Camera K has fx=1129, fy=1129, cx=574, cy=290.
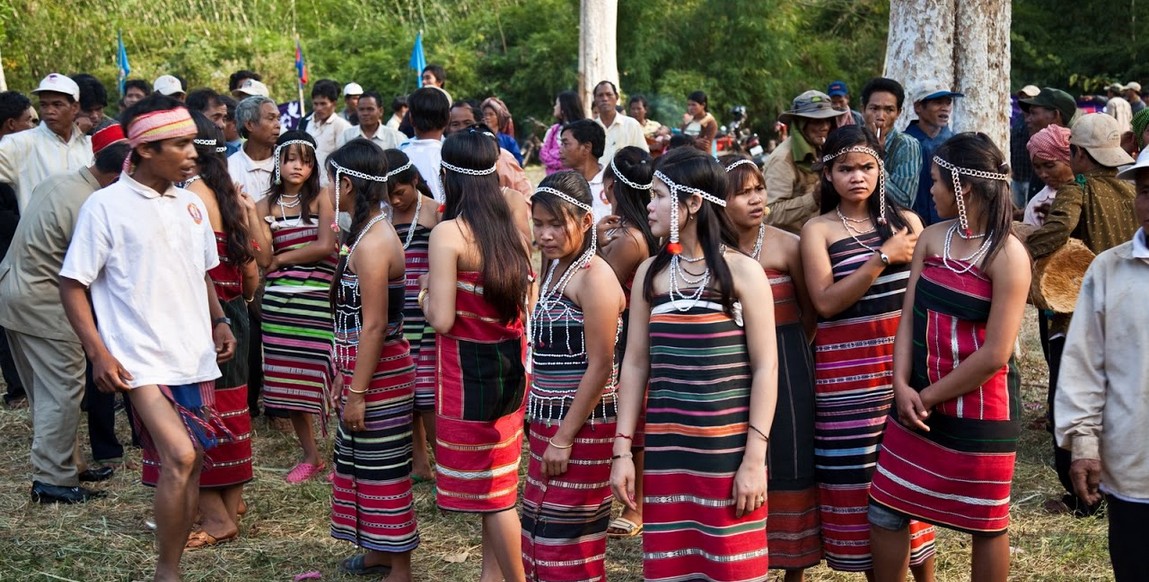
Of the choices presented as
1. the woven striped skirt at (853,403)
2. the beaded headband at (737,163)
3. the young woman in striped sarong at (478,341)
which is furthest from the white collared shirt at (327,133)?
the woven striped skirt at (853,403)

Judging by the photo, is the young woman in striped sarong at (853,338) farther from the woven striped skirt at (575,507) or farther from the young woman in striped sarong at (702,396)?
the woven striped skirt at (575,507)

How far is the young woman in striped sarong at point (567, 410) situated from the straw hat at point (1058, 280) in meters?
2.42

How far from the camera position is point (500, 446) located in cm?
414

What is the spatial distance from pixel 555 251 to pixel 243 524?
8.21 ft

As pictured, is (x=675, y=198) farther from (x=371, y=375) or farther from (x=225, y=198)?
(x=225, y=198)

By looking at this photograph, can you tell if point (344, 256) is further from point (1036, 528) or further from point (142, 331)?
point (1036, 528)

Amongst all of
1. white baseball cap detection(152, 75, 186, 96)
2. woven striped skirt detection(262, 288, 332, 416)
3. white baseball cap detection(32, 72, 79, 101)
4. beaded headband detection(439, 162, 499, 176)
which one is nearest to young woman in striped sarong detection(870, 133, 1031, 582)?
beaded headband detection(439, 162, 499, 176)

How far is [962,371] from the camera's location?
11.4 ft

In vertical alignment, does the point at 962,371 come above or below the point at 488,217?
below

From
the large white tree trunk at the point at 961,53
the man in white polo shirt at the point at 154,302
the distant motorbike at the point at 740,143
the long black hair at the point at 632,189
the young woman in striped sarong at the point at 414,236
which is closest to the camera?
the man in white polo shirt at the point at 154,302

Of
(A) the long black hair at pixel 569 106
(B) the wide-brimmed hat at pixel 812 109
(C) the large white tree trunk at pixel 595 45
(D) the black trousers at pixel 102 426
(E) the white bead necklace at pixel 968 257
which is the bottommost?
(D) the black trousers at pixel 102 426

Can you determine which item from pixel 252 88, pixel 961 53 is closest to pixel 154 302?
pixel 252 88

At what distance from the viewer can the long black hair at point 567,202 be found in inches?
152

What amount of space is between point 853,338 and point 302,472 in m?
3.32
